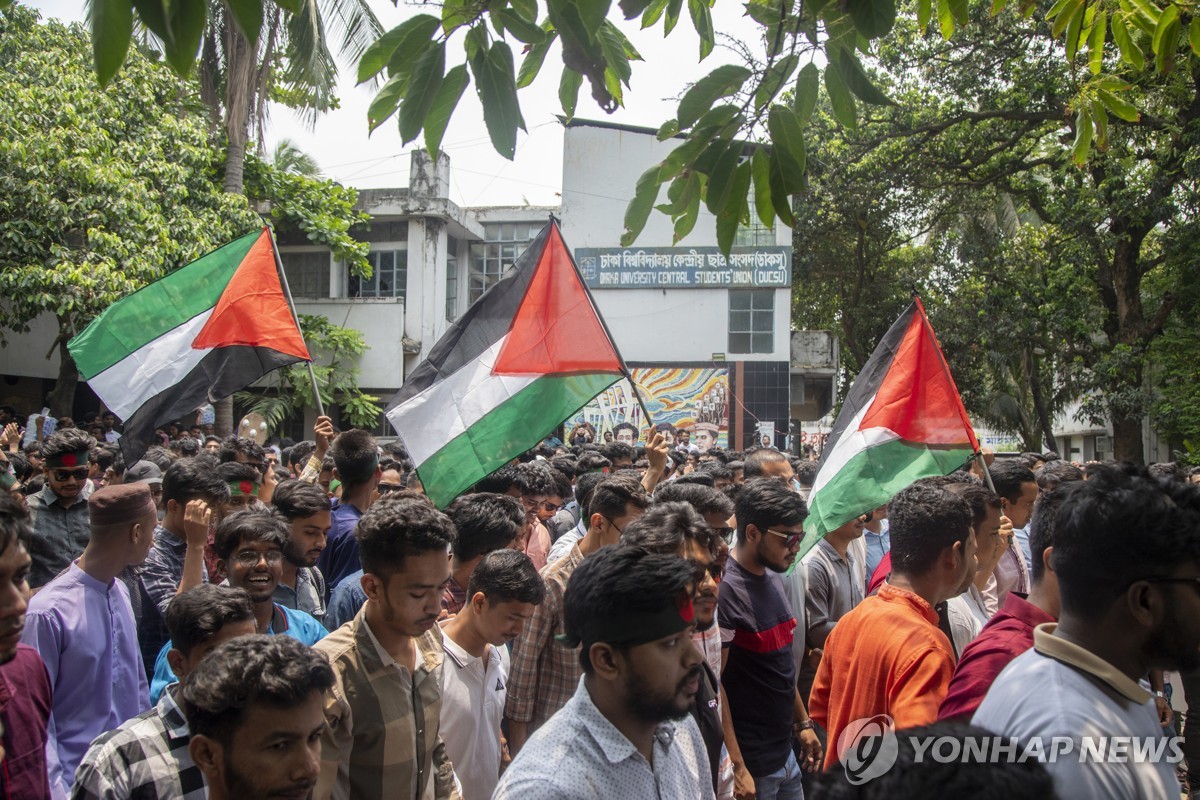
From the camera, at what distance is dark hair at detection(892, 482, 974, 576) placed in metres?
3.37

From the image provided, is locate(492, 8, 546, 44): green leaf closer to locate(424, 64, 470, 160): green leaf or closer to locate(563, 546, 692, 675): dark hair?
locate(424, 64, 470, 160): green leaf

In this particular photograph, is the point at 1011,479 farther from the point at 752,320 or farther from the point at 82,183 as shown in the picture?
the point at 752,320

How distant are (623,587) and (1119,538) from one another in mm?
1151

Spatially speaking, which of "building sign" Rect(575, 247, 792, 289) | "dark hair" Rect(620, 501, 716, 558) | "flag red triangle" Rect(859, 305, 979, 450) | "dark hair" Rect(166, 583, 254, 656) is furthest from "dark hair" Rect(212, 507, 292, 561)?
"building sign" Rect(575, 247, 792, 289)

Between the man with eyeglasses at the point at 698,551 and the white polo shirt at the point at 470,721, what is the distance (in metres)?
0.74

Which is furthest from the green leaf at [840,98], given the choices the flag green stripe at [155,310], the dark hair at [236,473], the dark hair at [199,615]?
the flag green stripe at [155,310]

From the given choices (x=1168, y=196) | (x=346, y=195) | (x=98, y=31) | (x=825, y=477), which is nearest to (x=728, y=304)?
(x=346, y=195)

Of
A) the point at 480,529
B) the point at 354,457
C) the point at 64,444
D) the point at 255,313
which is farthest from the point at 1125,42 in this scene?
the point at 64,444

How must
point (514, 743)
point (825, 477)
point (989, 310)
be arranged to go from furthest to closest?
point (989, 310) < point (825, 477) < point (514, 743)

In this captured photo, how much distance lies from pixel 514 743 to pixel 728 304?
2242 cm

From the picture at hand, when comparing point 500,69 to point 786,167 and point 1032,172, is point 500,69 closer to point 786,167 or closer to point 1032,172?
point 786,167

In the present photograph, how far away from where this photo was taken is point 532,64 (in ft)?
8.69

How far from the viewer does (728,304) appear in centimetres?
2534

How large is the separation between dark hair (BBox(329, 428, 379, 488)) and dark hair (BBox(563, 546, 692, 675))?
3.26 metres
